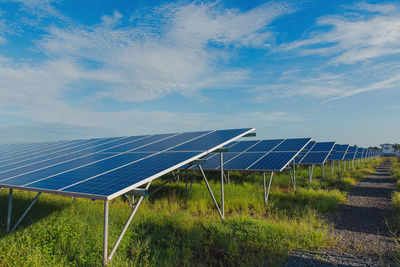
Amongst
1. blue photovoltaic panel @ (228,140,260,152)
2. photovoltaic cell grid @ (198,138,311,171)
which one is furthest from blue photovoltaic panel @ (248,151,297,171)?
blue photovoltaic panel @ (228,140,260,152)

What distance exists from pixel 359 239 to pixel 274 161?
5.36 m

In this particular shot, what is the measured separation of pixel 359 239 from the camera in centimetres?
755

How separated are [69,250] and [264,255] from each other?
457cm

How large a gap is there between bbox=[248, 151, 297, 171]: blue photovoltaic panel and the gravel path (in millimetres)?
3060

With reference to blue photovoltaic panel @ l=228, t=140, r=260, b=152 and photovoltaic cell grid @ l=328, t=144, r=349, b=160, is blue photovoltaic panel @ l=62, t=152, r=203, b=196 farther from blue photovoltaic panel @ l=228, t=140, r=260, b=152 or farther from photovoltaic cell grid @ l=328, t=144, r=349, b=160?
photovoltaic cell grid @ l=328, t=144, r=349, b=160

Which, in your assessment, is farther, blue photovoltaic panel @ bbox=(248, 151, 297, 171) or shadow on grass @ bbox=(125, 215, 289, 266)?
blue photovoltaic panel @ bbox=(248, 151, 297, 171)

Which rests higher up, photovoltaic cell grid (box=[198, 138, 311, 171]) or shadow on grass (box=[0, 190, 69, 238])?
photovoltaic cell grid (box=[198, 138, 311, 171])

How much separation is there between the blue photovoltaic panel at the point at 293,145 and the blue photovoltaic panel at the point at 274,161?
1.11 meters

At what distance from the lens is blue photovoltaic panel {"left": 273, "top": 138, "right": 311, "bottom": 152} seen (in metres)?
15.0

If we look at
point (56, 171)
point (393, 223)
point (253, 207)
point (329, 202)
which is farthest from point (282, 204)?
point (56, 171)

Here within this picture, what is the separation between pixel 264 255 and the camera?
5738 mm

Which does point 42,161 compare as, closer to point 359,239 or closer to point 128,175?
point 128,175

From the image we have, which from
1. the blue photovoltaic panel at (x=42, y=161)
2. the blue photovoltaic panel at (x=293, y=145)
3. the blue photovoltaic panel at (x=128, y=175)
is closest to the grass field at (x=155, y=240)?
the blue photovoltaic panel at (x=128, y=175)

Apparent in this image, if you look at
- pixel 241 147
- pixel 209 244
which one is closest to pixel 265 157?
pixel 241 147
